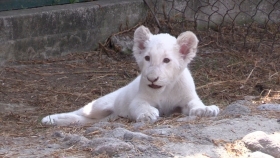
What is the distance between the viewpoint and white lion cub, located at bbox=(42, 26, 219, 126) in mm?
5828

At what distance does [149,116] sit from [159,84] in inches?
11.3

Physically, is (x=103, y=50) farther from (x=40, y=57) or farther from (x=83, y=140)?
(x=83, y=140)

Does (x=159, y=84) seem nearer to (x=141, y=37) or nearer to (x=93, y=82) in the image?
(x=141, y=37)

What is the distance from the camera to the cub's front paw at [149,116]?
573cm

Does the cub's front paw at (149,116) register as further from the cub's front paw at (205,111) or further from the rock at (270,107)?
the rock at (270,107)

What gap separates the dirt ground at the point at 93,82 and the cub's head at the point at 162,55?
1.17 feet

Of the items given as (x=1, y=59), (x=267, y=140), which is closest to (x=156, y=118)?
(x=267, y=140)

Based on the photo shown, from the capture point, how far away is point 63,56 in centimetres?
901

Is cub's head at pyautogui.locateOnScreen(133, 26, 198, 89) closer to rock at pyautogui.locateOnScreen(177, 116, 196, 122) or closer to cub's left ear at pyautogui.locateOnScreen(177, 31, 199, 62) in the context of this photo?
cub's left ear at pyautogui.locateOnScreen(177, 31, 199, 62)

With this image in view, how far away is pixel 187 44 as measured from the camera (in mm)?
6059

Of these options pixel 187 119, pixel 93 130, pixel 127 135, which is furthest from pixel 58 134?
pixel 187 119

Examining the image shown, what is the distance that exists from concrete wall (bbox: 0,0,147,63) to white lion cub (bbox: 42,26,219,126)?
7.50ft

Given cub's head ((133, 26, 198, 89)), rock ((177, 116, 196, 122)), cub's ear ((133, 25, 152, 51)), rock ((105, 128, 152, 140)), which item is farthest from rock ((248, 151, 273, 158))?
cub's ear ((133, 25, 152, 51))

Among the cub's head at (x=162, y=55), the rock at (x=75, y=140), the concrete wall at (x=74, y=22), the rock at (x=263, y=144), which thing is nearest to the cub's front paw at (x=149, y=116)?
the cub's head at (x=162, y=55)
